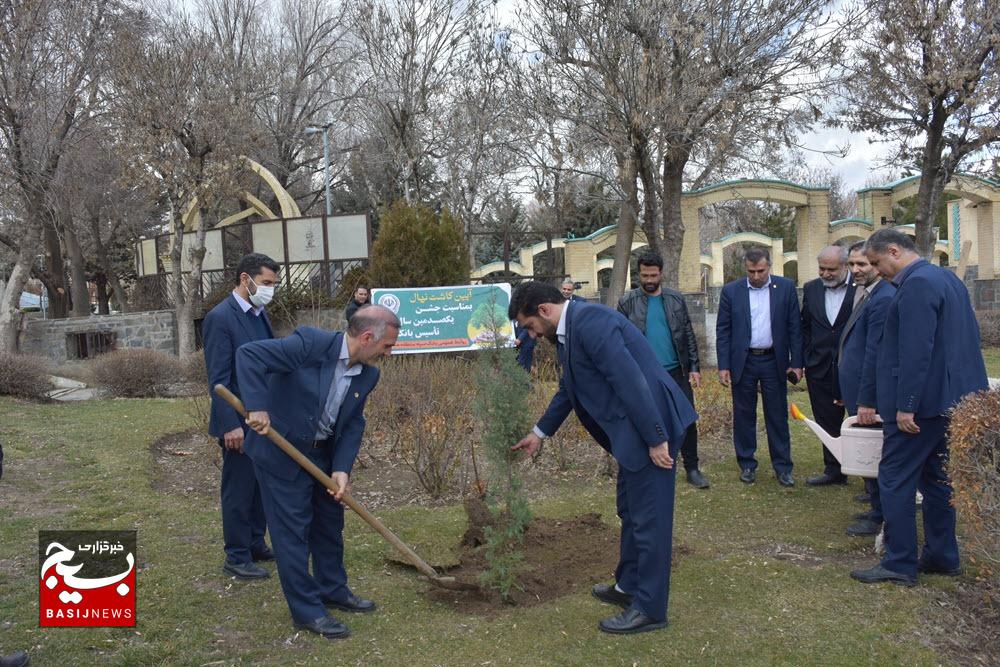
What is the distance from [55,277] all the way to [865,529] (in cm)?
2663

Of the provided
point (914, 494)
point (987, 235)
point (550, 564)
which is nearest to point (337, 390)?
point (550, 564)

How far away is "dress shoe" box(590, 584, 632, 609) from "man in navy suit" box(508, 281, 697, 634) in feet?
0.59

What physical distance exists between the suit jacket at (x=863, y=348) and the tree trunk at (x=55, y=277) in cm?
2512

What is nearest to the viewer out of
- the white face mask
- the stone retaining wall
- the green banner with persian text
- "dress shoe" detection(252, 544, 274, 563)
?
the white face mask

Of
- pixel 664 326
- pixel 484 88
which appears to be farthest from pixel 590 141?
pixel 664 326

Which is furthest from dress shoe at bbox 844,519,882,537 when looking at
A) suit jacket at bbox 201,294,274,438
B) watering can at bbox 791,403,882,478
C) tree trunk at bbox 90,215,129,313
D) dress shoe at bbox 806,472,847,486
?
tree trunk at bbox 90,215,129,313

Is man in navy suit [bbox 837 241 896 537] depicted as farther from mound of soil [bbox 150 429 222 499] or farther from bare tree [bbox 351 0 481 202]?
bare tree [bbox 351 0 481 202]

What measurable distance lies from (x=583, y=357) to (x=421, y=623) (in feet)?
5.30

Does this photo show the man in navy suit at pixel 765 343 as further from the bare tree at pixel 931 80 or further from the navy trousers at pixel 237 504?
the bare tree at pixel 931 80

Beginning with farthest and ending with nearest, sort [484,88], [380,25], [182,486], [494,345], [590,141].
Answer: [484,88] < [380,25] < [590,141] < [182,486] < [494,345]

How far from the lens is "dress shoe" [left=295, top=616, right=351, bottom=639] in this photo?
12.6 feet

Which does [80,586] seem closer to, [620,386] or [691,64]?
[620,386]

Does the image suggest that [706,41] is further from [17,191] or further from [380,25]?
[17,191]

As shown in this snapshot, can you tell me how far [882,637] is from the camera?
3666 millimetres
